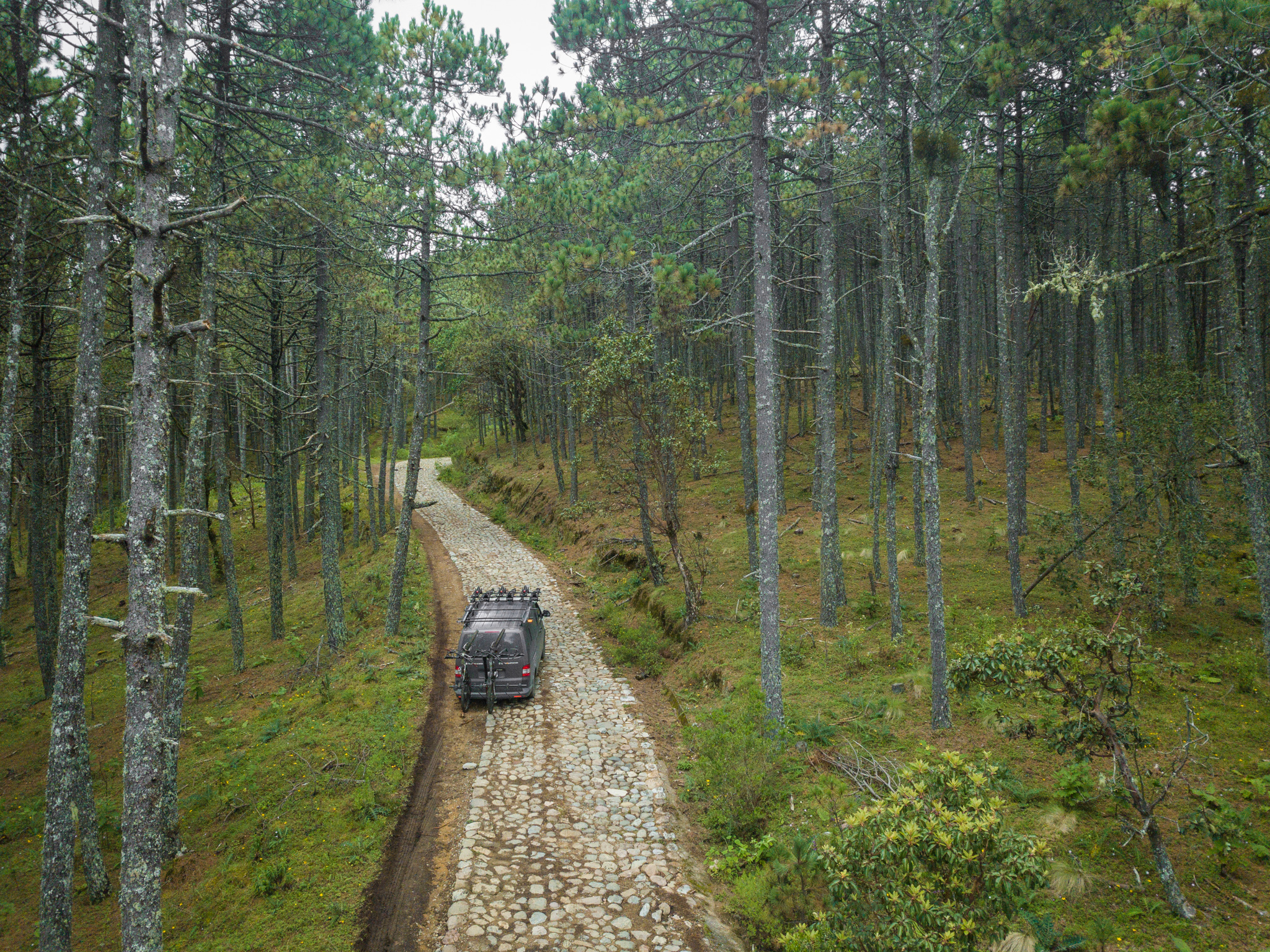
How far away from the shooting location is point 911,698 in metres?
11.3

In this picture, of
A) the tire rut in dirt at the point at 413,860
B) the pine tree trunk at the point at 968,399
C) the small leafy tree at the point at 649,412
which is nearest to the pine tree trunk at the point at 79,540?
the tire rut in dirt at the point at 413,860

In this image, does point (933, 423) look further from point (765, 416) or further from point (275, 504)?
point (275, 504)

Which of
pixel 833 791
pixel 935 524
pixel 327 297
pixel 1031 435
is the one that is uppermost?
pixel 327 297

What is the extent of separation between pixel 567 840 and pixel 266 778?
5.58 metres

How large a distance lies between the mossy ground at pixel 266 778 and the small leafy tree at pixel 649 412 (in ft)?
23.4

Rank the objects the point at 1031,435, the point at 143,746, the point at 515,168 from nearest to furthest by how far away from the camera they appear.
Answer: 1. the point at 143,746
2. the point at 515,168
3. the point at 1031,435

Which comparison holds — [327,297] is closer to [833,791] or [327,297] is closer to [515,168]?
[515,168]

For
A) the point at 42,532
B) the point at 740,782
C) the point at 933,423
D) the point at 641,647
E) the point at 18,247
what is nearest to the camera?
the point at 740,782

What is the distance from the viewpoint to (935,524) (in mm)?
9578

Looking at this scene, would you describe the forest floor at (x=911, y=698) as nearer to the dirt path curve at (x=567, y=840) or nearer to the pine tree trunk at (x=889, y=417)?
the dirt path curve at (x=567, y=840)

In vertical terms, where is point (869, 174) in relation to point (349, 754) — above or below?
above

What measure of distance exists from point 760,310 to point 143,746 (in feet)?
30.3

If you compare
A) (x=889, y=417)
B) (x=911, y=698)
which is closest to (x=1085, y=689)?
(x=911, y=698)

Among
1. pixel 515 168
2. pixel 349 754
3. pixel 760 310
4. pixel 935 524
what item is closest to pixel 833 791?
pixel 935 524
